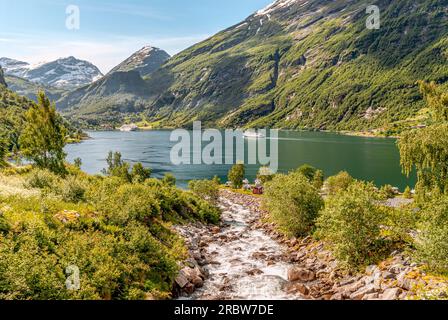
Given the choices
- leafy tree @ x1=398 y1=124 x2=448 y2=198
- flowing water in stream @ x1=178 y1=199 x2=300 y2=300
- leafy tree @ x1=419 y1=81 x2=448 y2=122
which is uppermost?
leafy tree @ x1=419 y1=81 x2=448 y2=122

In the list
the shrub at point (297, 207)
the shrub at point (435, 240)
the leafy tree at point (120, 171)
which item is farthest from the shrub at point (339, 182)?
the shrub at point (435, 240)

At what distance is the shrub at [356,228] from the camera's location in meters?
28.9

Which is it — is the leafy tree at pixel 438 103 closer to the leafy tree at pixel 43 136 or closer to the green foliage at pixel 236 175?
the leafy tree at pixel 43 136

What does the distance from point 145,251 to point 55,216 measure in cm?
785

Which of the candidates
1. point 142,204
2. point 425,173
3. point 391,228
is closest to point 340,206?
point 391,228

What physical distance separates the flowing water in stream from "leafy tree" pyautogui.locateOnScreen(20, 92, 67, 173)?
25.0m

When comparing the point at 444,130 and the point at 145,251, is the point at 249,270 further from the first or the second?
the point at 444,130

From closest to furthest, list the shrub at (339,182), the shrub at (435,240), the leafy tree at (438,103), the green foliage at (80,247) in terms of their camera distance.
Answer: the green foliage at (80,247), the shrub at (435,240), the leafy tree at (438,103), the shrub at (339,182)

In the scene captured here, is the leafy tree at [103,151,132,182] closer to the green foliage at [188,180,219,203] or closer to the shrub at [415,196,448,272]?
the green foliage at [188,180,219,203]

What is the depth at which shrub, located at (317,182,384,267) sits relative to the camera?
28938 millimetres

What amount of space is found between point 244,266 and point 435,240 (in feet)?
58.7

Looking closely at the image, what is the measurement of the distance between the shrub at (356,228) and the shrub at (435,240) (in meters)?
4.39

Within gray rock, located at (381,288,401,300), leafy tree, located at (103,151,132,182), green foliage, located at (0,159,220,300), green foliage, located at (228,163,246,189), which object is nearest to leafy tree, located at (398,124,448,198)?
gray rock, located at (381,288,401,300)

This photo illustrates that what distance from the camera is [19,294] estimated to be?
15977 millimetres
